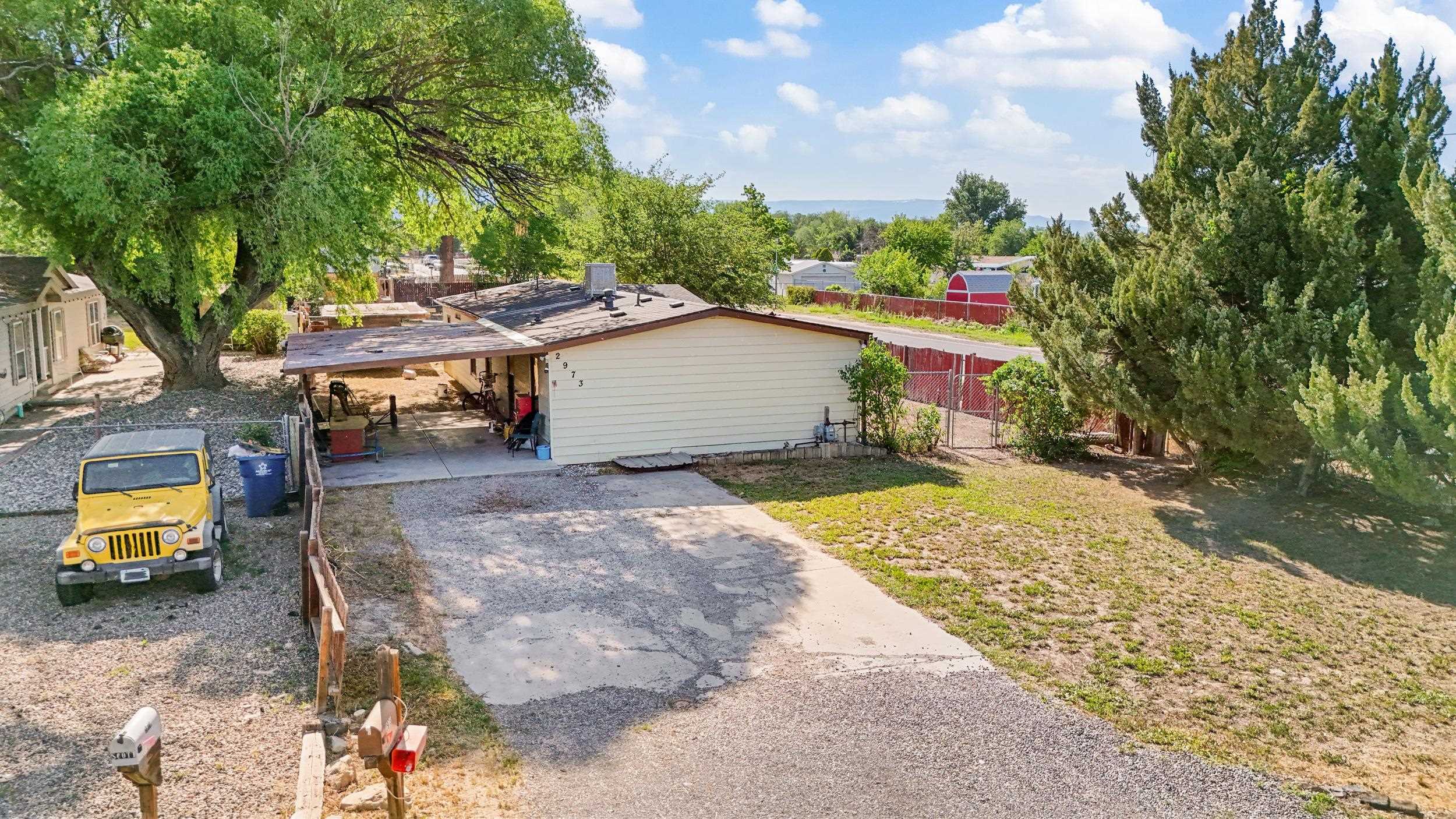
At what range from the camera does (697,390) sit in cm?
1894

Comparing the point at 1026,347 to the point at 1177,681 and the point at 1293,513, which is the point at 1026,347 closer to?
the point at 1293,513

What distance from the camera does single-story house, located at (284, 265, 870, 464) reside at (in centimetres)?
1797

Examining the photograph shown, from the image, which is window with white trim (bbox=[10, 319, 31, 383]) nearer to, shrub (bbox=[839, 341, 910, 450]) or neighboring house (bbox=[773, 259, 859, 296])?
shrub (bbox=[839, 341, 910, 450])

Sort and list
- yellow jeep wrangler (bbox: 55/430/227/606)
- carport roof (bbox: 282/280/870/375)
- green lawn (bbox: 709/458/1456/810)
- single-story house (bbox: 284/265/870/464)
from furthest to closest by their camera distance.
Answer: single-story house (bbox: 284/265/870/464) < carport roof (bbox: 282/280/870/375) < yellow jeep wrangler (bbox: 55/430/227/606) < green lawn (bbox: 709/458/1456/810)

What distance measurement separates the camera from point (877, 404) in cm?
1978

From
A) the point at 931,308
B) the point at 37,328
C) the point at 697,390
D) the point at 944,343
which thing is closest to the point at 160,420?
the point at 37,328

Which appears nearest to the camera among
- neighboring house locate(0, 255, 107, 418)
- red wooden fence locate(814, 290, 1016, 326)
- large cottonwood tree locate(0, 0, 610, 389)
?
large cottonwood tree locate(0, 0, 610, 389)

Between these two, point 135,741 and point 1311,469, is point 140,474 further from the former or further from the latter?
point 1311,469

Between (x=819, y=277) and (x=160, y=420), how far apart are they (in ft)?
177

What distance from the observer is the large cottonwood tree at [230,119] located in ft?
58.0

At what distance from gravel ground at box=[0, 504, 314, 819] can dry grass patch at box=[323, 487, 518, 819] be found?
63cm

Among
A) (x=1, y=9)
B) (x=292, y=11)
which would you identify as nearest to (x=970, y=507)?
(x=292, y=11)

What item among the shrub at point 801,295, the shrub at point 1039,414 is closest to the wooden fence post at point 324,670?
the shrub at point 1039,414

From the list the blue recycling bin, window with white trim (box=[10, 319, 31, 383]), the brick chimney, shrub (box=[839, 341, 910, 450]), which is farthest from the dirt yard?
the brick chimney
